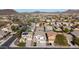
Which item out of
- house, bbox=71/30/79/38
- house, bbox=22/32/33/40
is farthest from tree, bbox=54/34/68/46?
house, bbox=22/32/33/40

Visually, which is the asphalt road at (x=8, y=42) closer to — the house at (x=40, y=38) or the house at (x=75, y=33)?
the house at (x=40, y=38)

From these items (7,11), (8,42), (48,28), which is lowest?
(8,42)

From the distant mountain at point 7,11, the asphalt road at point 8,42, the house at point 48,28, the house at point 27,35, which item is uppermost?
the distant mountain at point 7,11

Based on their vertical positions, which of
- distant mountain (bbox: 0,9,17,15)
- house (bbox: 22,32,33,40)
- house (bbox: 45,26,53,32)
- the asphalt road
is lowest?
the asphalt road

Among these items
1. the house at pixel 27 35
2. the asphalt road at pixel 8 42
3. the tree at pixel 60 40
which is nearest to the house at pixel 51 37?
the tree at pixel 60 40

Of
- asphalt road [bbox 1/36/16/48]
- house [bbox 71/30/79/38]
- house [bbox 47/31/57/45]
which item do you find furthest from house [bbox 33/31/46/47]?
house [bbox 71/30/79/38]

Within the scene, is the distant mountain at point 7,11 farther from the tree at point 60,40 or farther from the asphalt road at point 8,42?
the tree at point 60,40

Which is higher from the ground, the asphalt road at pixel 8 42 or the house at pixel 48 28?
the house at pixel 48 28

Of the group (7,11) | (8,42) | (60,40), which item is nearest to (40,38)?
(60,40)

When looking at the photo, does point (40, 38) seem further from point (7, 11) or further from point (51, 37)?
point (7, 11)

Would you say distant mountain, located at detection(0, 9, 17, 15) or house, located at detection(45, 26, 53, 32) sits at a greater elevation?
distant mountain, located at detection(0, 9, 17, 15)

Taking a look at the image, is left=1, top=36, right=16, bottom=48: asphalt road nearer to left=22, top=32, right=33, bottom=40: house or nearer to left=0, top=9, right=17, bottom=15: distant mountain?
left=22, top=32, right=33, bottom=40: house
